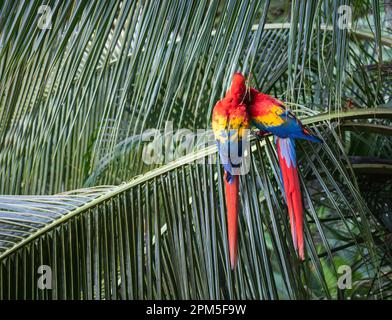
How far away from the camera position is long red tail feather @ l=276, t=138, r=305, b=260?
28.4 inches

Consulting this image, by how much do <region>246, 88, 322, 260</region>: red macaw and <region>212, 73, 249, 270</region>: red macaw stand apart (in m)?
0.02

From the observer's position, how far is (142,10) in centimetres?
64

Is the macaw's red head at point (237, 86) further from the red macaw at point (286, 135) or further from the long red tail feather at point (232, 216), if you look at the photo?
the long red tail feather at point (232, 216)

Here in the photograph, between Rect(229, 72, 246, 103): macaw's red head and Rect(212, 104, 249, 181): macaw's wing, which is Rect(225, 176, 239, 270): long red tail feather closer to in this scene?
Rect(212, 104, 249, 181): macaw's wing

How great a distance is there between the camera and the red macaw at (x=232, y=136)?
71 centimetres

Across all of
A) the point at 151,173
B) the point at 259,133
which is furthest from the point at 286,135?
the point at 151,173

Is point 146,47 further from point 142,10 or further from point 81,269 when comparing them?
point 81,269

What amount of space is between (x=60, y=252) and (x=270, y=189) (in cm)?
33

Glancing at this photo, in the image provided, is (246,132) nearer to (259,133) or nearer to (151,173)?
(259,133)

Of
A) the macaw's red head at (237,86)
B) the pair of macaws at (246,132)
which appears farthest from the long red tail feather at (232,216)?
the macaw's red head at (237,86)

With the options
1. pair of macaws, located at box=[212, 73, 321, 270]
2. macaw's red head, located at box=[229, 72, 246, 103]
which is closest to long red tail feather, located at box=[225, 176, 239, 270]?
pair of macaws, located at box=[212, 73, 321, 270]

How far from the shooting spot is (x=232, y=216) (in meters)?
0.75

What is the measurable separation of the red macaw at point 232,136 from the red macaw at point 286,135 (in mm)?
19
